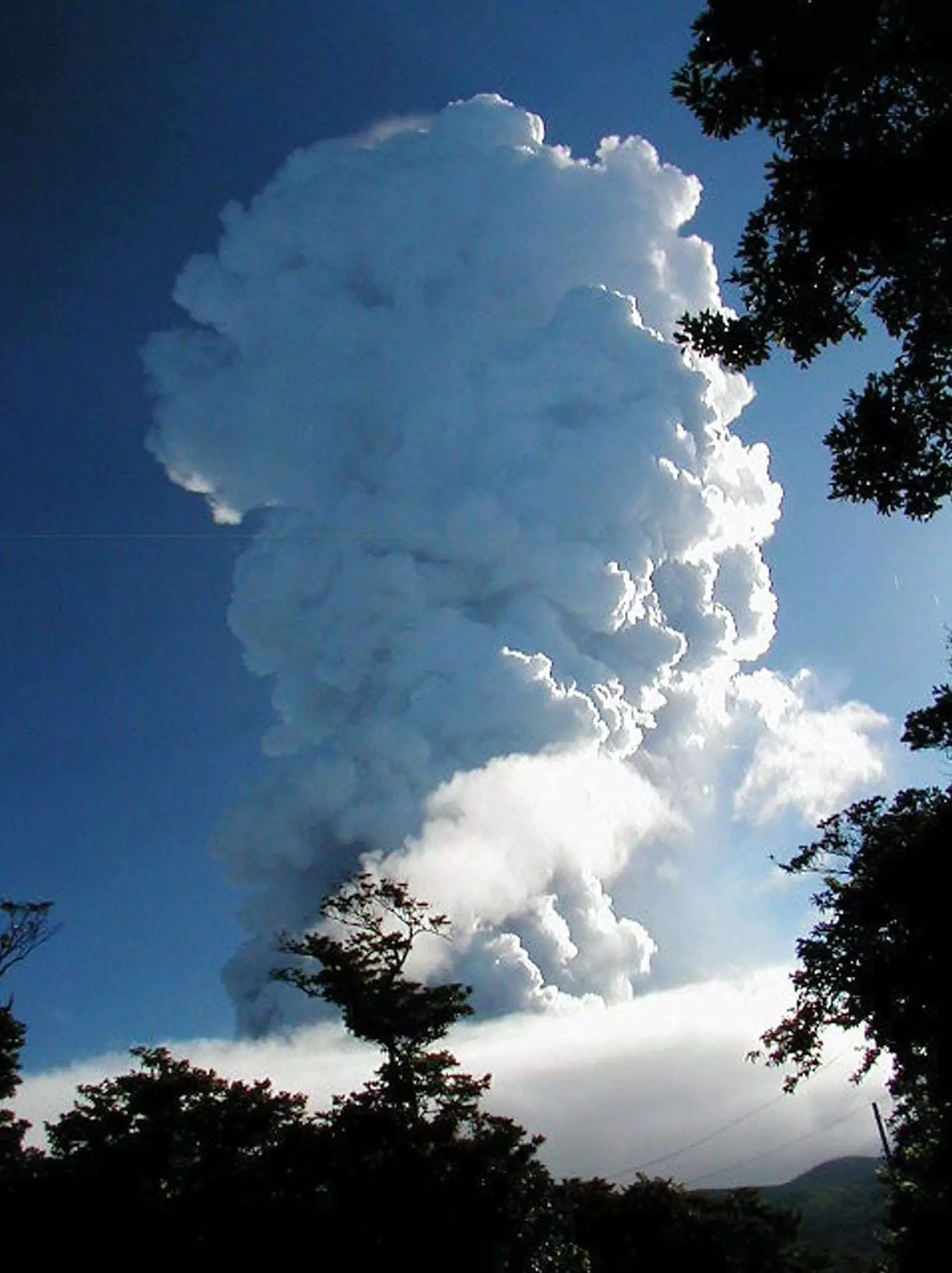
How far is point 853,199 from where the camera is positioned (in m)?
8.40

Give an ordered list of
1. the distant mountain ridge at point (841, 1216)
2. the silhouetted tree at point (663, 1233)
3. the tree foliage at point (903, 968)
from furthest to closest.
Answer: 1. the distant mountain ridge at point (841, 1216)
2. the silhouetted tree at point (663, 1233)
3. the tree foliage at point (903, 968)

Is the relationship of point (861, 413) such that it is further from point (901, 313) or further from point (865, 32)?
point (865, 32)

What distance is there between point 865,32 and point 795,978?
57.5ft

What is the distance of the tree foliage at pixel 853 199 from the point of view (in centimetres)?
821

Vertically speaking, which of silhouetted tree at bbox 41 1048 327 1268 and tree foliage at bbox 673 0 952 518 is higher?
tree foliage at bbox 673 0 952 518

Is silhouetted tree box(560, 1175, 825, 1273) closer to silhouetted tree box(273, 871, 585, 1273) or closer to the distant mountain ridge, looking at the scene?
silhouetted tree box(273, 871, 585, 1273)

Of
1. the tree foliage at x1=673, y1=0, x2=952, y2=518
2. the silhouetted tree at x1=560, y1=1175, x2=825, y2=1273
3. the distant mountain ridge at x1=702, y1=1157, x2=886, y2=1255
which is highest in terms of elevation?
the tree foliage at x1=673, y1=0, x2=952, y2=518

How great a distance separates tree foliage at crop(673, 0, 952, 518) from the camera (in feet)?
26.9

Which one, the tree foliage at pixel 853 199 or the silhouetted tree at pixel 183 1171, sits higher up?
the tree foliage at pixel 853 199

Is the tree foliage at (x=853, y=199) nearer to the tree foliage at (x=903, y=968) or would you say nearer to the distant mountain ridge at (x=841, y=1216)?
the tree foliage at (x=903, y=968)

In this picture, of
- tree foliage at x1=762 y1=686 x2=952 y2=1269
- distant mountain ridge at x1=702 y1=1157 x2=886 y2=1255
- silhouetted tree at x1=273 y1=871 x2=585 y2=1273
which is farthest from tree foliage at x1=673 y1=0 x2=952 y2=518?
distant mountain ridge at x1=702 y1=1157 x2=886 y2=1255

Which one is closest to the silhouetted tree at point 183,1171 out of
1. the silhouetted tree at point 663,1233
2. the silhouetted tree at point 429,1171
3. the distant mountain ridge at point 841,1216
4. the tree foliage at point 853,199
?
the silhouetted tree at point 429,1171

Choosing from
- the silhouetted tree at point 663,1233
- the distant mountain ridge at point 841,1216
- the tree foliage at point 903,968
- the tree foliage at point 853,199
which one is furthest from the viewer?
the distant mountain ridge at point 841,1216

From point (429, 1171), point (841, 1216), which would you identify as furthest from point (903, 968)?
point (841, 1216)
